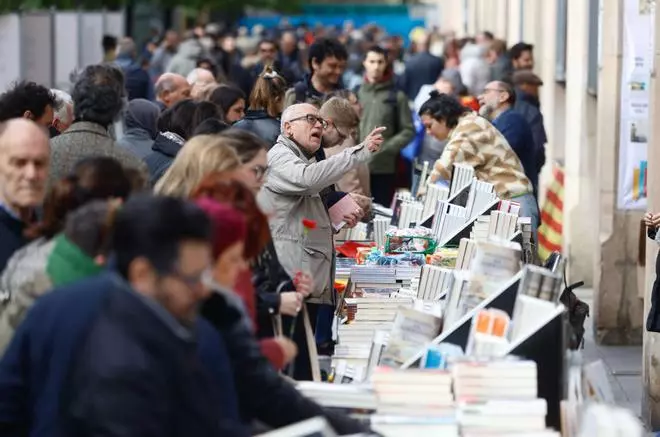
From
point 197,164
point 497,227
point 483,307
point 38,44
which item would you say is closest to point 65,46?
point 38,44

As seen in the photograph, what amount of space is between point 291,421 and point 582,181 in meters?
10.2

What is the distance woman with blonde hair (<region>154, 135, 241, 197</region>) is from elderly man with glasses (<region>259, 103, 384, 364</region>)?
2.45 metres

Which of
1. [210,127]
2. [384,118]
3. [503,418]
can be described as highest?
[210,127]

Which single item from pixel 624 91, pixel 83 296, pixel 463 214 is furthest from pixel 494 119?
pixel 83 296

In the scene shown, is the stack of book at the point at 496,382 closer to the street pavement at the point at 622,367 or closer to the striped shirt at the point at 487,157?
the street pavement at the point at 622,367

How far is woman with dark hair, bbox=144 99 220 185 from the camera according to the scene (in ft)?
29.0

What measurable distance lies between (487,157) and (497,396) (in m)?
6.09

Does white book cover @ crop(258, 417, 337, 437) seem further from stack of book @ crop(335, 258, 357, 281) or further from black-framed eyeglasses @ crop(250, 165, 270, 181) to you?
stack of book @ crop(335, 258, 357, 281)

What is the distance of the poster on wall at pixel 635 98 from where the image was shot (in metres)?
11.6

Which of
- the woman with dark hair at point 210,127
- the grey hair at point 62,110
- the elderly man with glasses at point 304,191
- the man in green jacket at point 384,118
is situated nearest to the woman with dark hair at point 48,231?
the woman with dark hair at point 210,127

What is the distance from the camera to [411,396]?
5.62 m

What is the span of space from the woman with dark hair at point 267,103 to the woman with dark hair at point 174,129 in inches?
31.5

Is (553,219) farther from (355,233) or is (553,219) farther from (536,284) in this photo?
(536,284)

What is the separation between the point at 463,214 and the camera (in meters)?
9.99
